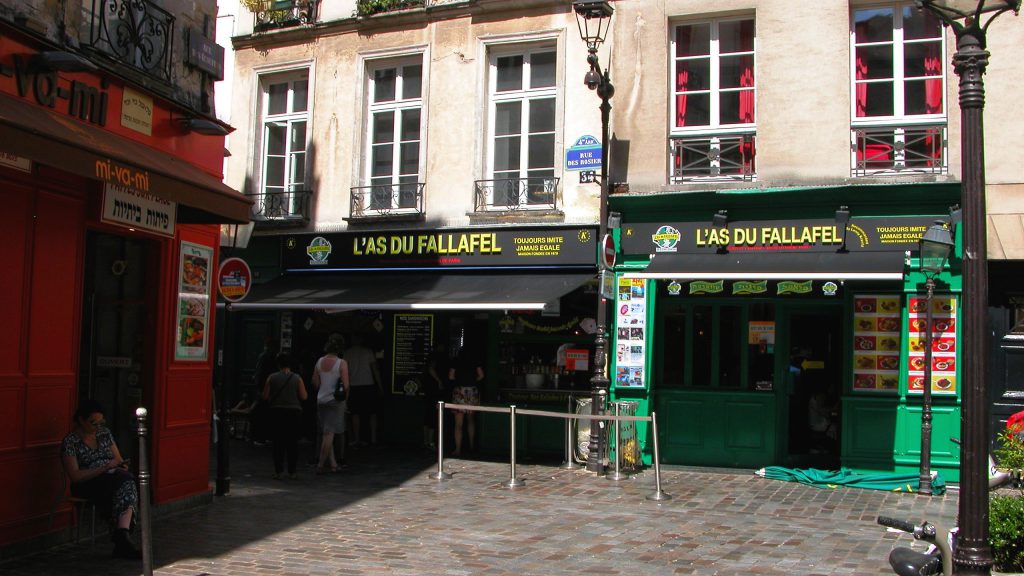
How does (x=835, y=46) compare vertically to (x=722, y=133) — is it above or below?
above

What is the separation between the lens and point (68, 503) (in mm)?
7586

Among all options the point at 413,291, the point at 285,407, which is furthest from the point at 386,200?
the point at 285,407

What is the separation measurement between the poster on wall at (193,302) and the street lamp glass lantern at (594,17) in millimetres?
5362

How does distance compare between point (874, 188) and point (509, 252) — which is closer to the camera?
point (874, 188)

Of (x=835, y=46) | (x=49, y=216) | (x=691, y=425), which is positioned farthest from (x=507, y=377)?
(x=49, y=216)

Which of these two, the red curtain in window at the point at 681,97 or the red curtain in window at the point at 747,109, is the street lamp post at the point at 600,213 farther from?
the red curtain in window at the point at 747,109

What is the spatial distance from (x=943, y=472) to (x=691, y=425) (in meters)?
3.06

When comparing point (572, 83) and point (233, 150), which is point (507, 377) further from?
point (233, 150)

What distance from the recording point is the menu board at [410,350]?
46.5 feet

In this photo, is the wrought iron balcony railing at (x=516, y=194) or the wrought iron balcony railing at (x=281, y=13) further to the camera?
the wrought iron balcony railing at (x=281, y=13)

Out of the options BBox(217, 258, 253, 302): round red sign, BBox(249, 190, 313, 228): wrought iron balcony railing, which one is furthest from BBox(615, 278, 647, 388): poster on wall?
BBox(249, 190, 313, 228): wrought iron balcony railing

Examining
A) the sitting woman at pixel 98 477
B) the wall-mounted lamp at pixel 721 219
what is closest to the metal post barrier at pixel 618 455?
the wall-mounted lamp at pixel 721 219

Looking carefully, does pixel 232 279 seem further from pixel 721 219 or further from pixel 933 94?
pixel 933 94

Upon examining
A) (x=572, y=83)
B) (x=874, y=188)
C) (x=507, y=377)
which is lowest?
(x=507, y=377)
